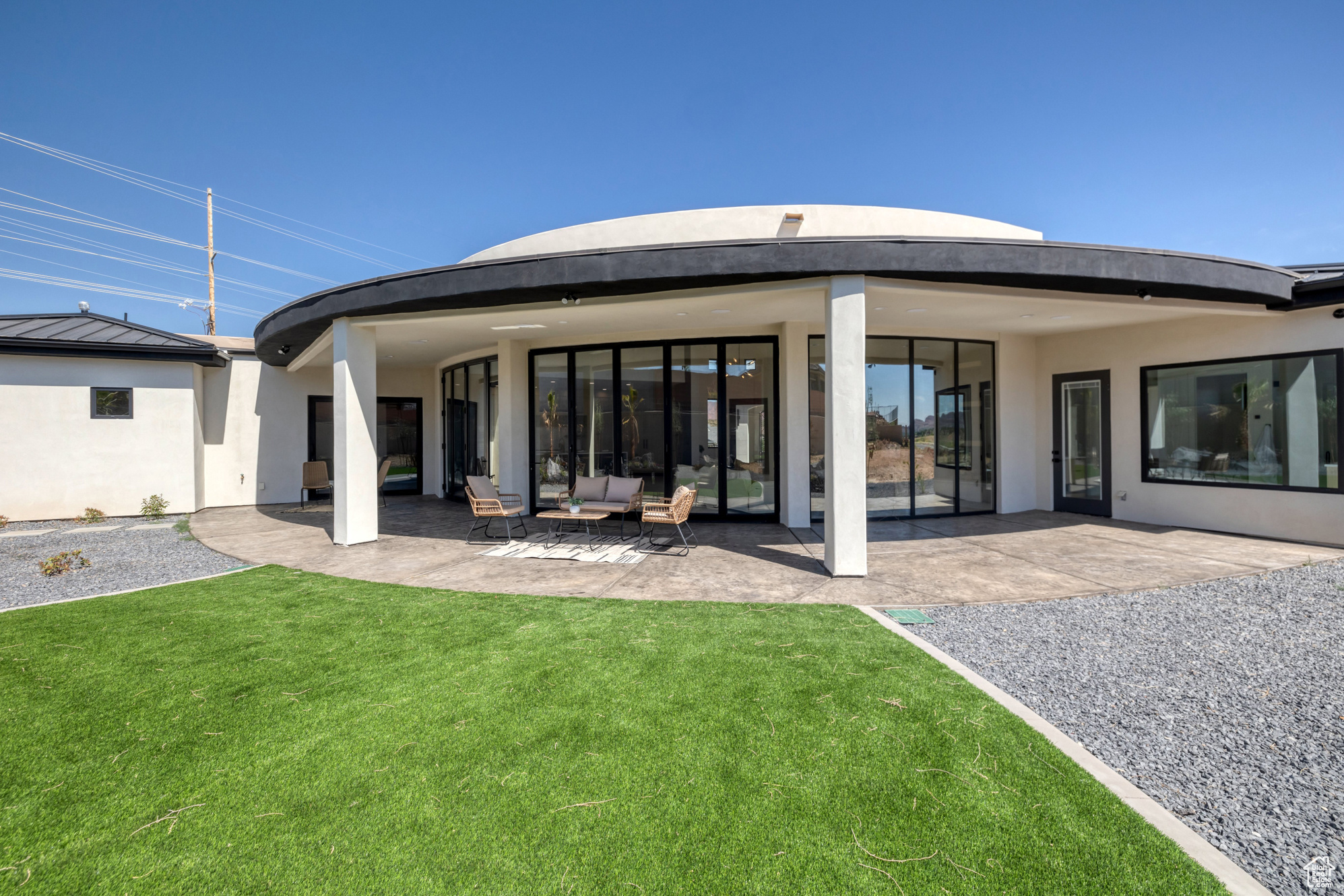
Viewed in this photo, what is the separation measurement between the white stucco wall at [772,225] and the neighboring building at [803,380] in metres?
0.05

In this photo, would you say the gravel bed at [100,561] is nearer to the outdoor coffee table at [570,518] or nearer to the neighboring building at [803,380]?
the neighboring building at [803,380]

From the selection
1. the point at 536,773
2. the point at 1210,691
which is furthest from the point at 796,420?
the point at 536,773

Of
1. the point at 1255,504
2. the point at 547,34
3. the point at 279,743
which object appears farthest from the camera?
the point at 547,34

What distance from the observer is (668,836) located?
215cm

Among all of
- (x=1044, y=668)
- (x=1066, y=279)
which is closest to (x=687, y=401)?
(x=1066, y=279)

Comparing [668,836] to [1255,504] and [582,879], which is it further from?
[1255,504]

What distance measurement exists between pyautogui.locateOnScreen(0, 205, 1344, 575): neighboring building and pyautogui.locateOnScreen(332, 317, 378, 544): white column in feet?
0.12

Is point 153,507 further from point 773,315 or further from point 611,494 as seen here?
point 773,315

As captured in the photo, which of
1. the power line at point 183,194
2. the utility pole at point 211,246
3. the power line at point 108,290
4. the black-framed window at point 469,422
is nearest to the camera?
the black-framed window at point 469,422

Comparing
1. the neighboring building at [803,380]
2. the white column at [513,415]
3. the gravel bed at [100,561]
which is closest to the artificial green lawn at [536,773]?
the gravel bed at [100,561]

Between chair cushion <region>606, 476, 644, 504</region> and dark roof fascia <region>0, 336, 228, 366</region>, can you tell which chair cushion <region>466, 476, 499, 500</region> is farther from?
dark roof fascia <region>0, 336, 228, 366</region>

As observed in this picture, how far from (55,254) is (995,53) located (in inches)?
1276

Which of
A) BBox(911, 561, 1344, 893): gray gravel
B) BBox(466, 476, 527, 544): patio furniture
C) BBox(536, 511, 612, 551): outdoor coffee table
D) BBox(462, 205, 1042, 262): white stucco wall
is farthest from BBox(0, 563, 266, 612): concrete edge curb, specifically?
BBox(911, 561, 1344, 893): gray gravel

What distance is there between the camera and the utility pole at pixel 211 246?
1062 inches
